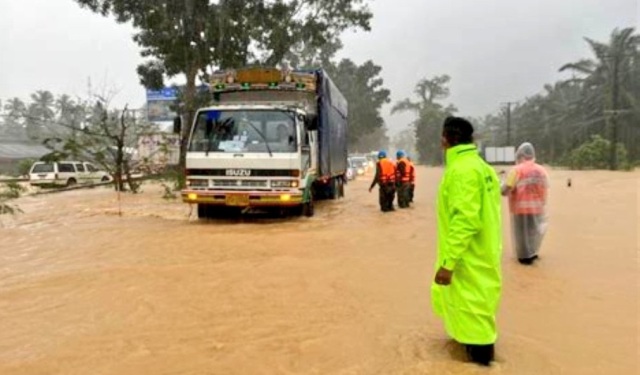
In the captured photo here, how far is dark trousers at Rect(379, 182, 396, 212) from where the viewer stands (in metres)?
15.2

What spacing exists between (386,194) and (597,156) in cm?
Answer: 3835

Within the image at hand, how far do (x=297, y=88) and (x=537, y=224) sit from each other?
21.8 feet

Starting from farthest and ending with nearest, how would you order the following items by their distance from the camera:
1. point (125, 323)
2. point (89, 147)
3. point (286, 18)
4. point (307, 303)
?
1. point (286, 18)
2. point (89, 147)
3. point (307, 303)
4. point (125, 323)

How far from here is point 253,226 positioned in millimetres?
12453

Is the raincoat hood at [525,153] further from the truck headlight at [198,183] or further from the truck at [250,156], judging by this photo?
the truck headlight at [198,183]

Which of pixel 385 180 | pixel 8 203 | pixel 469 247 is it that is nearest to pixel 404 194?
pixel 385 180

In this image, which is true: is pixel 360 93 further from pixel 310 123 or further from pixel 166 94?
pixel 310 123

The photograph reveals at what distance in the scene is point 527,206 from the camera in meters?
8.30

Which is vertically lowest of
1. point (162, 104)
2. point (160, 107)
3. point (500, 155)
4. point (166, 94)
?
point (500, 155)

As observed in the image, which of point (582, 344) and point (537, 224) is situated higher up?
point (537, 224)

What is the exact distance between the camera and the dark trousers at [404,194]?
16.1 meters

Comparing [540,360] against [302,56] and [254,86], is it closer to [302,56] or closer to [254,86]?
[254,86]

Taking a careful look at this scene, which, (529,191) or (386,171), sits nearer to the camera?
(529,191)

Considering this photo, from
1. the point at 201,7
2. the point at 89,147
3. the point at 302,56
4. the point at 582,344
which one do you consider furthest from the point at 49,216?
the point at 302,56
